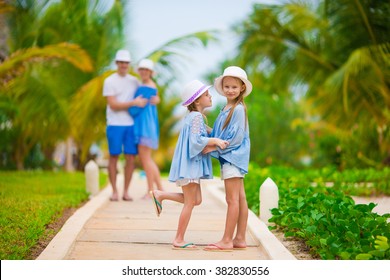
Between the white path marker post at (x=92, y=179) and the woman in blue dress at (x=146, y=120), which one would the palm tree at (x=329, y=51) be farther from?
the white path marker post at (x=92, y=179)

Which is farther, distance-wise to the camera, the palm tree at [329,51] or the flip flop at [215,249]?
the palm tree at [329,51]

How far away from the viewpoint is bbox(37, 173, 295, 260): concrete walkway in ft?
18.2

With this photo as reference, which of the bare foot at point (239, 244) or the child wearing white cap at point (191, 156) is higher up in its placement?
the child wearing white cap at point (191, 156)

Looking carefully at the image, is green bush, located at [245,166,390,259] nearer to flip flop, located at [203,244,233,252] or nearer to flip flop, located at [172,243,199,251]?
flip flop, located at [203,244,233,252]

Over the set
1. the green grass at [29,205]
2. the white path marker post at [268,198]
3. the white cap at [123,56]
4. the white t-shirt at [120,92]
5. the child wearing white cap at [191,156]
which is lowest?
the green grass at [29,205]

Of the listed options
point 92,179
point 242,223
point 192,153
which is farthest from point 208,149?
point 92,179

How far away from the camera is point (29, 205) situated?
301 inches

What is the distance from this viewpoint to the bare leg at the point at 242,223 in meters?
5.74

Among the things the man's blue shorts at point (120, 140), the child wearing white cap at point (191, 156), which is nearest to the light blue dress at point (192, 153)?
the child wearing white cap at point (191, 156)

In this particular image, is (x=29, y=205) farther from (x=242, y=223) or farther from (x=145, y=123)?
(x=242, y=223)

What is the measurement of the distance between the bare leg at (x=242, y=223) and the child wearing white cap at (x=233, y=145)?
0.01m

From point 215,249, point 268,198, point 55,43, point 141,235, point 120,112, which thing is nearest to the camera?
point 215,249

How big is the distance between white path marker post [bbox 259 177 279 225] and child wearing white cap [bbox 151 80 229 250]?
61.5 inches

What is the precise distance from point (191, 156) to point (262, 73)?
36.2 ft
